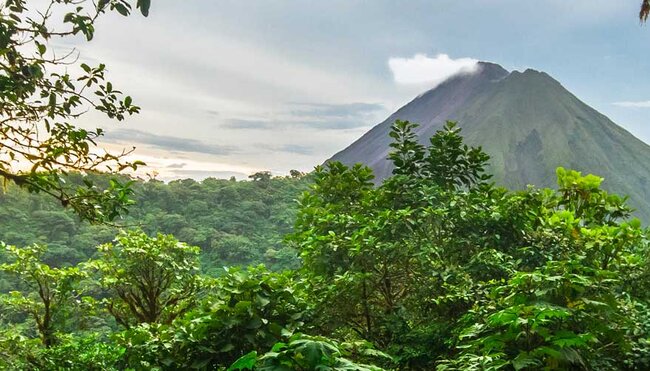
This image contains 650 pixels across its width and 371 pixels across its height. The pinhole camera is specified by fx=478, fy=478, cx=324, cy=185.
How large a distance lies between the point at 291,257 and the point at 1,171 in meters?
33.5

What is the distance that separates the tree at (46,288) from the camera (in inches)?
332

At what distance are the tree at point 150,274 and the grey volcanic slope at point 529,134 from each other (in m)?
96.0

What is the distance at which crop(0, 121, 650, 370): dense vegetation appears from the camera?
2.91 m

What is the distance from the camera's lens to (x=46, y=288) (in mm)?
8719

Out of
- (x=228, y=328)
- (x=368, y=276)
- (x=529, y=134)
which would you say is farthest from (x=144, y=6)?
(x=529, y=134)

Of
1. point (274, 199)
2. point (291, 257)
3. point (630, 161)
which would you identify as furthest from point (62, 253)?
point (630, 161)

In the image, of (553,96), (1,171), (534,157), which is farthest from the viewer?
(553,96)

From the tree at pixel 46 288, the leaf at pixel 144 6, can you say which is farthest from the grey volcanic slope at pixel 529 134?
the leaf at pixel 144 6

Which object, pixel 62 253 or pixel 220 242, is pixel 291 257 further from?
pixel 62 253

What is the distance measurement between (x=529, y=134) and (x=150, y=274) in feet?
410

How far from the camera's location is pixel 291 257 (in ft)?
120

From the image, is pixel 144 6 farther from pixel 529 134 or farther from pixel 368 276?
pixel 529 134

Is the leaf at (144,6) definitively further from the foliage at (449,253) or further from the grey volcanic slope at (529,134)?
the grey volcanic slope at (529,134)

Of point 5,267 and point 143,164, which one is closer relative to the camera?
point 143,164
